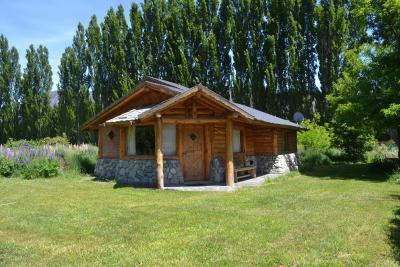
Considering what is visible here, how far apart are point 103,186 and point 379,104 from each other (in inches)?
433

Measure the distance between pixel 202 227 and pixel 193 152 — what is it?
773 centimetres

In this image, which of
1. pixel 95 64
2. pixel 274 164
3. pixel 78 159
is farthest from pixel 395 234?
pixel 95 64

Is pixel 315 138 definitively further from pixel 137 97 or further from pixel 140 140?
pixel 140 140

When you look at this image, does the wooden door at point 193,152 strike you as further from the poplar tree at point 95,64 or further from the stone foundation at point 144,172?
the poplar tree at point 95,64

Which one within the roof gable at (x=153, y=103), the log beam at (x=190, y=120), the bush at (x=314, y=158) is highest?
the roof gable at (x=153, y=103)

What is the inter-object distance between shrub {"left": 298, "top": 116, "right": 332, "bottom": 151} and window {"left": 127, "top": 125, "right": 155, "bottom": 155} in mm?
14332

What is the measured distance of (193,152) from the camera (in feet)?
48.8

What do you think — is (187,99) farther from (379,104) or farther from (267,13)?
(267,13)

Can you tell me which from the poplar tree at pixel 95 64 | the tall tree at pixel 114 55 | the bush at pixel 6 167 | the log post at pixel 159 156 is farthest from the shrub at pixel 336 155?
the bush at pixel 6 167

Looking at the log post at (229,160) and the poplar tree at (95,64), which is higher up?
the poplar tree at (95,64)

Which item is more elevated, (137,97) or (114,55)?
(114,55)

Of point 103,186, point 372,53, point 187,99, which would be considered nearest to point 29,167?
point 103,186

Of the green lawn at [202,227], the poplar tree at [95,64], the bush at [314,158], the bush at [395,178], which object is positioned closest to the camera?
the green lawn at [202,227]

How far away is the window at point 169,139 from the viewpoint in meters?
14.3
